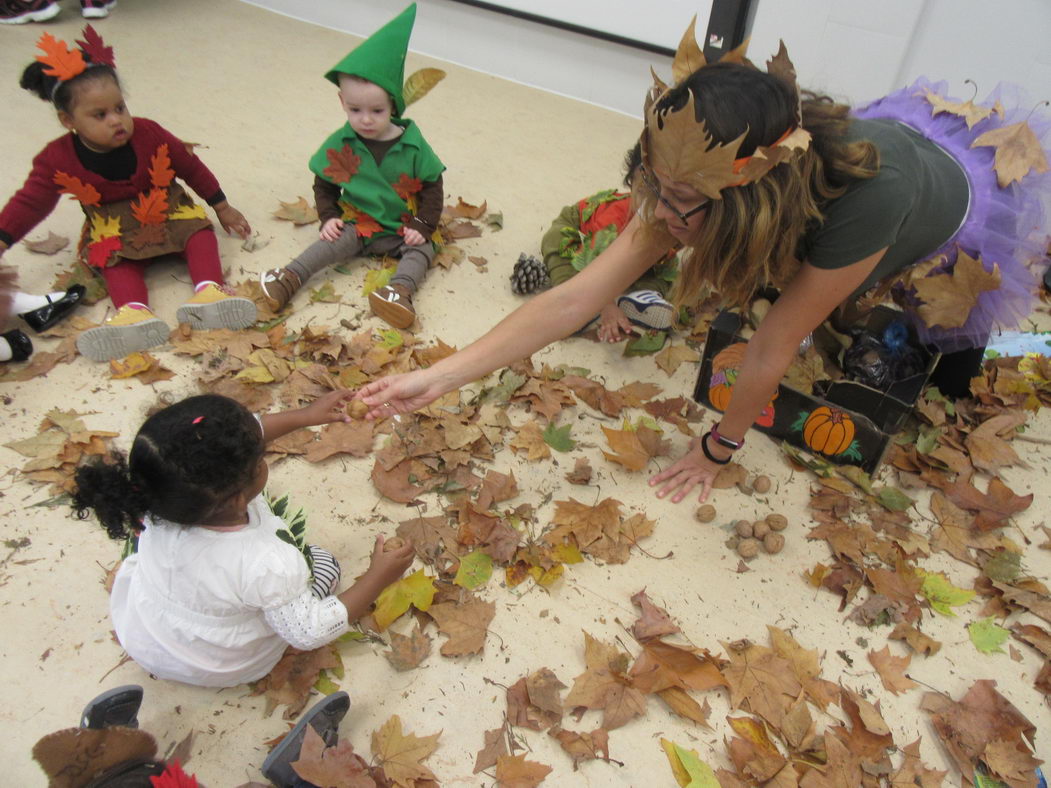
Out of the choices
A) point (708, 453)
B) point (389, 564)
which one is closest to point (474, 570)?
point (389, 564)

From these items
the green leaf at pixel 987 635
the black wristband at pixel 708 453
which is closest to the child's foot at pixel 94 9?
→ the black wristband at pixel 708 453

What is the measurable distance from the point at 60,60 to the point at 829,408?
2.97 m

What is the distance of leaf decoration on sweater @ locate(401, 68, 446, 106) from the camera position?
2.93m

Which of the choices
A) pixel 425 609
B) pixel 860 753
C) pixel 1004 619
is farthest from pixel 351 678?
pixel 1004 619

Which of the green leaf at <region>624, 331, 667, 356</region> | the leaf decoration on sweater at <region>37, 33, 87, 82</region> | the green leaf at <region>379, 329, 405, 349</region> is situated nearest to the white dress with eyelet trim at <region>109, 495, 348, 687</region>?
the green leaf at <region>379, 329, 405, 349</region>

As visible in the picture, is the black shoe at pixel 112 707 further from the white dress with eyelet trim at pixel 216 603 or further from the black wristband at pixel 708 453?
the black wristband at pixel 708 453

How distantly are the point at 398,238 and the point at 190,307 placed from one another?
0.96 meters

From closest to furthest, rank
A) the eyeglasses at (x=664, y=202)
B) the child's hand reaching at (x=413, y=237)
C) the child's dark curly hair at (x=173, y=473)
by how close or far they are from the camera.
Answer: the child's dark curly hair at (x=173, y=473) < the eyeglasses at (x=664, y=202) < the child's hand reaching at (x=413, y=237)

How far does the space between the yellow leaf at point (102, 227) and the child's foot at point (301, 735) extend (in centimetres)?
214

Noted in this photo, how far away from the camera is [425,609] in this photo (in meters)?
1.99

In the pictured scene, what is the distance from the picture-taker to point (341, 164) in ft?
9.98

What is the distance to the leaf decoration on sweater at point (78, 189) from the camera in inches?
106

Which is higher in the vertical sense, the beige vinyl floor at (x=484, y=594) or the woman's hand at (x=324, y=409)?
the woman's hand at (x=324, y=409)

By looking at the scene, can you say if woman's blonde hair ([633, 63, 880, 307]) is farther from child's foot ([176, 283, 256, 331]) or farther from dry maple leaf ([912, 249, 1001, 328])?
child's foot ([176, 283, 256, 331])
